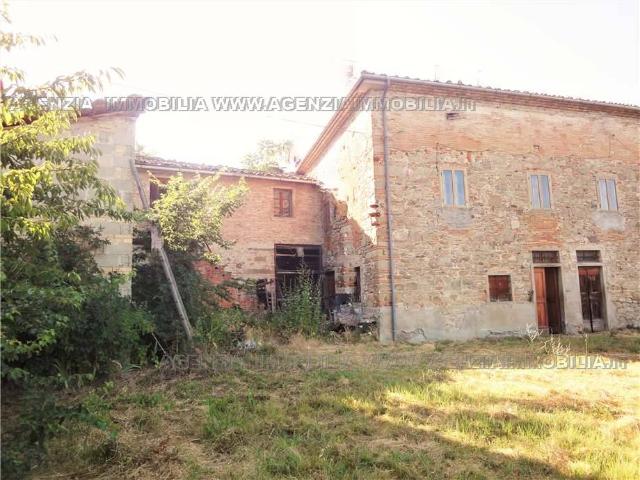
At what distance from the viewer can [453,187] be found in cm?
1141

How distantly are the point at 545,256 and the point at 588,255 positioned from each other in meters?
1.60

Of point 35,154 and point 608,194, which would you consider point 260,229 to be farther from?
point 608,194

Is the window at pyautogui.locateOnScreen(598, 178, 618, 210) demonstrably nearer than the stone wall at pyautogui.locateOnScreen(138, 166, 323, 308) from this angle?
Yes

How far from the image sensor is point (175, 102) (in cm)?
918

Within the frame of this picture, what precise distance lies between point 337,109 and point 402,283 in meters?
5.59

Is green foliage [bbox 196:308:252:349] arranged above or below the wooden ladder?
below

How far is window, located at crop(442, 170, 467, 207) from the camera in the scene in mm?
11352

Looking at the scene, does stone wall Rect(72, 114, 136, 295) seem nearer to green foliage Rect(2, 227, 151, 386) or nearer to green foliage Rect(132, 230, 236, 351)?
green foliage Rect(2, 227, 151, 386)

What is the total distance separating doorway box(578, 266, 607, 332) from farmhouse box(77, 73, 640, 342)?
0.12ft

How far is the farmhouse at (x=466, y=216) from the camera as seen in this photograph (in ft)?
35.4

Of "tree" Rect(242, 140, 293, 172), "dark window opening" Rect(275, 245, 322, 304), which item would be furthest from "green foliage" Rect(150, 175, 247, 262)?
"tree" Rect(242, 140, 293, 172)

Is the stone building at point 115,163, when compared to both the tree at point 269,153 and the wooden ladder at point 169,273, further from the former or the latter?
the tree at point 269,153

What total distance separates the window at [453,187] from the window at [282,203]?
5374 millimetres

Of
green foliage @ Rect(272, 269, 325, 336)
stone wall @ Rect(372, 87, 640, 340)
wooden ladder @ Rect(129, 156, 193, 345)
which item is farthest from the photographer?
stone wall @ Rect(372, 87, 640, 340)
